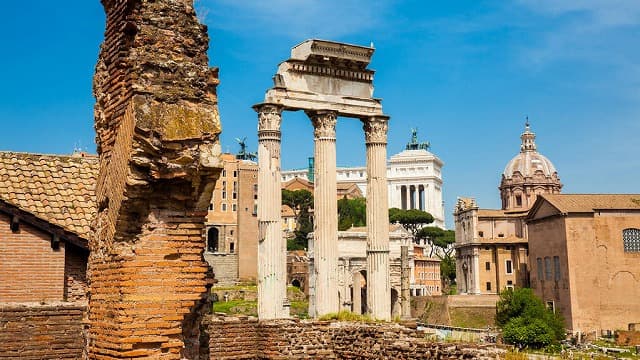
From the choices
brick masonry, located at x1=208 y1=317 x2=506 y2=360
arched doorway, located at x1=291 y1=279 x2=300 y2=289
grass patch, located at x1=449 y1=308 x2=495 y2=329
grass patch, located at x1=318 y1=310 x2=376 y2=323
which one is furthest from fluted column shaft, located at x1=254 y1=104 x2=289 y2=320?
arched doorway, located at x1=291 y1=279 x2=300 y2=289

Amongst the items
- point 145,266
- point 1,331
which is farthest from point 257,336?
point 145,266

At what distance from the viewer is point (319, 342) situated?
13.5 metres

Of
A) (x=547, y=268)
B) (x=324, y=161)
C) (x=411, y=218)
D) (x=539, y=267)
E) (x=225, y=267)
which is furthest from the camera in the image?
(x=411, y=218)

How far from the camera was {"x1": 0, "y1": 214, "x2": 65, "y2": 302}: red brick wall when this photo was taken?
1061cm

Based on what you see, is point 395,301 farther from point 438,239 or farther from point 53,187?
point 438,239

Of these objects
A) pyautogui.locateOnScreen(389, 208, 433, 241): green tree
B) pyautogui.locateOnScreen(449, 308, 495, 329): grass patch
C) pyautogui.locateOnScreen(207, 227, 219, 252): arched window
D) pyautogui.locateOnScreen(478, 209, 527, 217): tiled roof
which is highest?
pyautogui.locateOnScreen(389, 208, 433, 241): green tree

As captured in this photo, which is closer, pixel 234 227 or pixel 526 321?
pixel 526 321

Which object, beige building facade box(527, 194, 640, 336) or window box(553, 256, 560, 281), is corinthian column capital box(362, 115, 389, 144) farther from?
window box(553, 256, 560, 281)

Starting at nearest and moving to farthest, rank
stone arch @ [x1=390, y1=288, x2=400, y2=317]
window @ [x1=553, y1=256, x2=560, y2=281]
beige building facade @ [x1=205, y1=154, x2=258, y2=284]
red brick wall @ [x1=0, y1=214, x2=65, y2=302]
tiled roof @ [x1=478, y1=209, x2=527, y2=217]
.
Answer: red brick wall @ [x1=0, y1=214, x2=65, y2=302] → stone arch @ [x1=390, y1=288, x2=400, y2=317] → window @ [x1=553, y1=256, x2=560, y2=281] → beige building facade @ [x1=205, y1=154, x2=258, y2=284] → tiled roof @ [x1=478, y1=209, x2=527, y2=217]

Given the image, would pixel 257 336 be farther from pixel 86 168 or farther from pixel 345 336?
pixel 86 168

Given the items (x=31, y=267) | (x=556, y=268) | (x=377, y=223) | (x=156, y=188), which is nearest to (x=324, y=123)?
(x=377, y=223)

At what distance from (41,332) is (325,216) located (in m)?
13.3

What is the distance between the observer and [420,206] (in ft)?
357

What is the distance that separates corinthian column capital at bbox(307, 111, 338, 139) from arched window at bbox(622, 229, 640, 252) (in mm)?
31127
